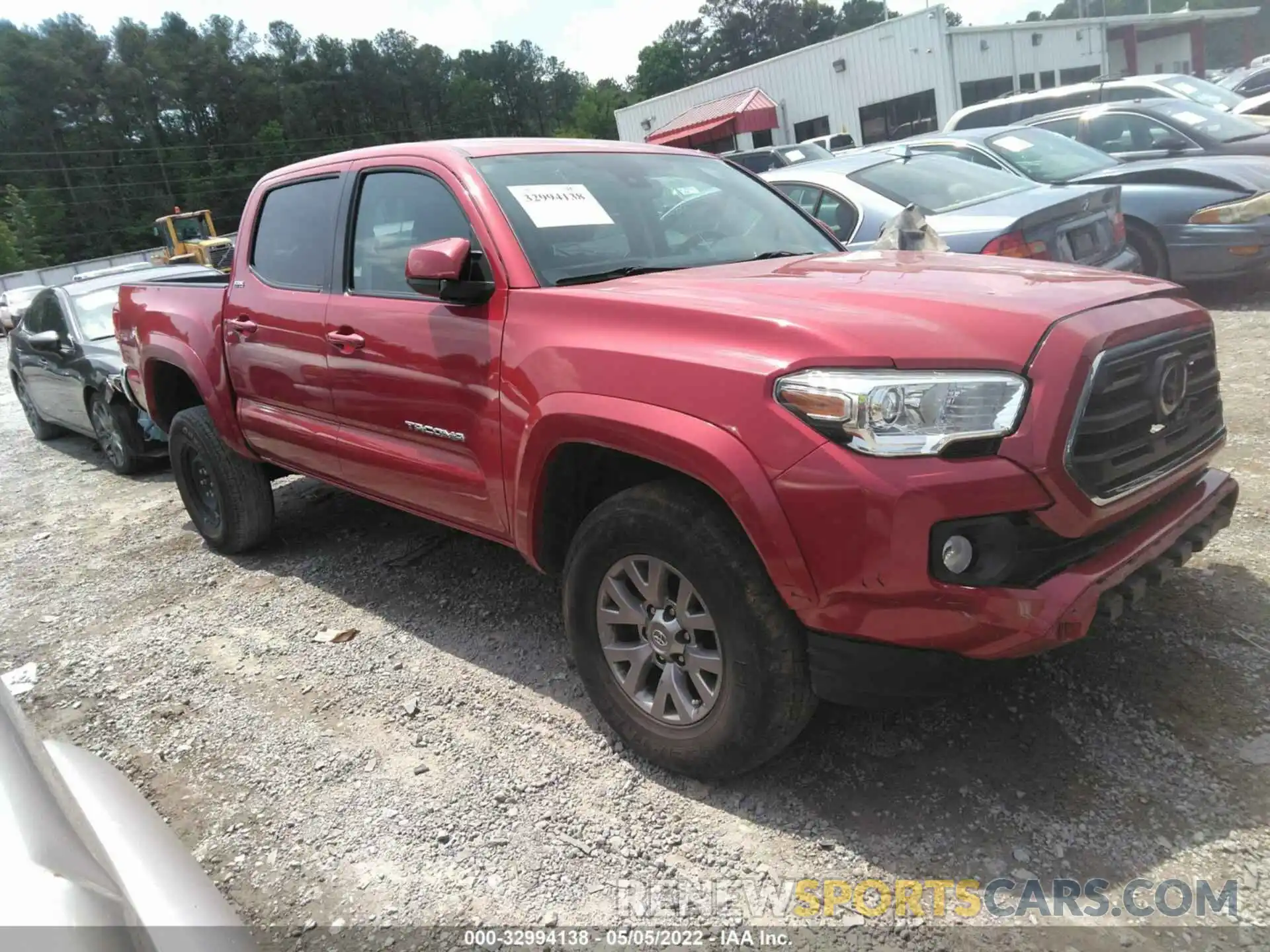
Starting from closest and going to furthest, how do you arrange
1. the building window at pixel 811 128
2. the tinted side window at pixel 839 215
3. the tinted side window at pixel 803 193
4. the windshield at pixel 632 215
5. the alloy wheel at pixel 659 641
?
the alloy wheel at pixel 659 641 → the windshield at pixel 632 215 → the tinted side window at pixel 839 215 → the tinted side window at pixel 803 193 → the building window at pixel 811 128

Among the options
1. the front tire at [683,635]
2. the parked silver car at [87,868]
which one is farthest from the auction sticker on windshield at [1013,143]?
the parked silver car at [87,868]

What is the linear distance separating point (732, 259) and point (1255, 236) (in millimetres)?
5410

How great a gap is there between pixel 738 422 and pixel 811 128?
115 feet

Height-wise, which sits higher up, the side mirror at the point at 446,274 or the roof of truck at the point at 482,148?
the roof of truck at the point at 482,148

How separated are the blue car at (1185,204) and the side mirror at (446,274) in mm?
5530

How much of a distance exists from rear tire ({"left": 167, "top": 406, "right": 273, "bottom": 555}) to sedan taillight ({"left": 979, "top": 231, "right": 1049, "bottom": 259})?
4.43m

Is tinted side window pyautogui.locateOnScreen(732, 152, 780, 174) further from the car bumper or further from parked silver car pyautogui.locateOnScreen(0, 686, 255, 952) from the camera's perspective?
parked silver car pyautogui.locateOnScreen(0, 686, 255, 952)

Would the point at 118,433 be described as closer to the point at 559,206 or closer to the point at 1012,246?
the point at 559,206

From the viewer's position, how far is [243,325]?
430 cm

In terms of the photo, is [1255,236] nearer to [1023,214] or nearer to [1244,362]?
[1244,362]

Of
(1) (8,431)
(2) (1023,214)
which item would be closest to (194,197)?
(1) (8,431)

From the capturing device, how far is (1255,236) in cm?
670

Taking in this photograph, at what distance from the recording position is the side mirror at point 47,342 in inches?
297

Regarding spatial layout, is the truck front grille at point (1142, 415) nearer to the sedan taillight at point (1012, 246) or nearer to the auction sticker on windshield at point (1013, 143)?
the sedan taillight at point (1012, 246)
